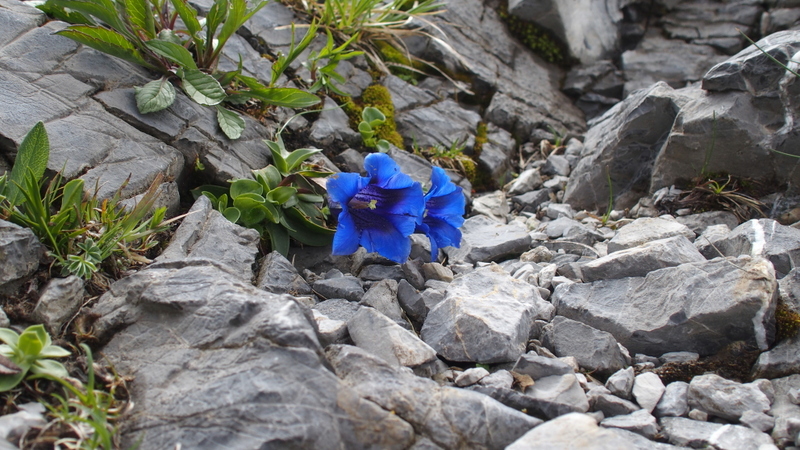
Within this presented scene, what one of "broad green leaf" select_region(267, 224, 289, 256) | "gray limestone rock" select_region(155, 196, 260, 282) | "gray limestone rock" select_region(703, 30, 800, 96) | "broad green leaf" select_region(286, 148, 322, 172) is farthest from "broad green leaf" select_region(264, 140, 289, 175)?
"gray limestone rock" select_region(703, 30, 800, 96)

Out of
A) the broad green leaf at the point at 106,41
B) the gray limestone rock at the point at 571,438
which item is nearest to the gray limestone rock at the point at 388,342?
the gray limestone rock at the point at 571,438

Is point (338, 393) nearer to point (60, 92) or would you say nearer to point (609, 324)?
point (609, 324)

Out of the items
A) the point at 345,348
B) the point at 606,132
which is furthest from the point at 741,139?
the point at 345,348

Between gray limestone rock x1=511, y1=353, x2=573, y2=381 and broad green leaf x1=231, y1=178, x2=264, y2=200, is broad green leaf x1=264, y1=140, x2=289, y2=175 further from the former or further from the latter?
gray limestone rock x1=511, y1=353, x2=573, y2=381

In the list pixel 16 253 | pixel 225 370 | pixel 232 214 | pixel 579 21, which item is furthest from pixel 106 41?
pixel 579 21

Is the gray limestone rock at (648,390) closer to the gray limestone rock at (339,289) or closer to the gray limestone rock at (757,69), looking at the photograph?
the gray limestone rock at (339,289)
